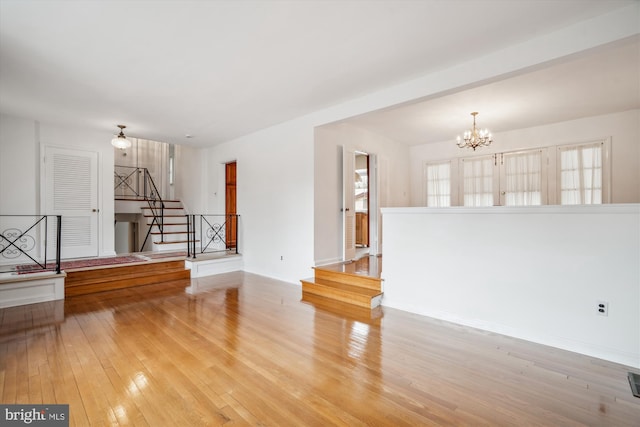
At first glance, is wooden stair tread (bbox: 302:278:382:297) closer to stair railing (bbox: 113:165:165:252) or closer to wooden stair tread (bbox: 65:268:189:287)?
wooden stair tread (bbox: 65:268:189:287)

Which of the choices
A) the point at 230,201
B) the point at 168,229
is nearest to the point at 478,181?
the point at 230,201

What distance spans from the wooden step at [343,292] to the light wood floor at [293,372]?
41 cm

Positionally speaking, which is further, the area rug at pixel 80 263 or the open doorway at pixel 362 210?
the open doorway at pixel 362 210

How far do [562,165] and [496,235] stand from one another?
12.5 feet

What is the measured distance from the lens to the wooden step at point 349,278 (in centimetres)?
445

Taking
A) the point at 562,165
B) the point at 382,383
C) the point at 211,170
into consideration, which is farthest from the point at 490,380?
the point at 211,170

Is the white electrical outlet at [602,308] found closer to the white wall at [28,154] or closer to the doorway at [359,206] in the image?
the doorway at [359,206]

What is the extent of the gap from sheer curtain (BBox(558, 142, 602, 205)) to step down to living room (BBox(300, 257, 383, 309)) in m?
4.08

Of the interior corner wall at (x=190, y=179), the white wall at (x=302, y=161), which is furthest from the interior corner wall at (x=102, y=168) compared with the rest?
the white wall at (x=302, y=161)

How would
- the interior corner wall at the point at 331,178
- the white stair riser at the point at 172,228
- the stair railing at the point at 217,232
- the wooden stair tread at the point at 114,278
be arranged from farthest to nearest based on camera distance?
the white stair riser at the point at 172,228
the stair railing at the point at 217,232
the interior corner wall at the point at 331,178
the wooden stair tread at the point at 114,278

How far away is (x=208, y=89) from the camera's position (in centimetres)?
409

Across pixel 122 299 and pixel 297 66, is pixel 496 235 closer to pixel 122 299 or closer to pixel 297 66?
pixel 297 66

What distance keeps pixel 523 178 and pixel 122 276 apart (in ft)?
26.3

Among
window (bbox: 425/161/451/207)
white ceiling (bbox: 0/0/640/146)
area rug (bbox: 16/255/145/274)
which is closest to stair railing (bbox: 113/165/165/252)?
area rug (bbox: 16/255/145/274)
